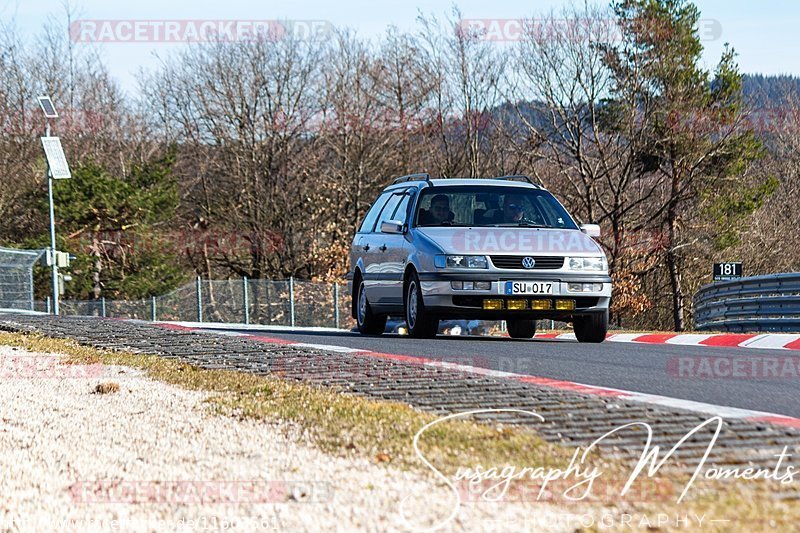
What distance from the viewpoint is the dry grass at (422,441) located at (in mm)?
4035

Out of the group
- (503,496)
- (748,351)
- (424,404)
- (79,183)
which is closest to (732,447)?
(503,496)

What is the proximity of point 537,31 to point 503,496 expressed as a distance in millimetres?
41200

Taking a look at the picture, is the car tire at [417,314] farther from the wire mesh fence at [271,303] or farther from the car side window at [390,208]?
the wire mesh fence at [271,303]

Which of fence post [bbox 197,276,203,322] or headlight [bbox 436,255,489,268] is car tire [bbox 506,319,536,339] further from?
fence post [bbox 197,276,203,322]

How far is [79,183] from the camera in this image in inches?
2045

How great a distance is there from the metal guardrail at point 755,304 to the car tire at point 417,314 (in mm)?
8046

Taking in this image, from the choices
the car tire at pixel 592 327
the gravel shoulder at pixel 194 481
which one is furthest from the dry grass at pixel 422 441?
the car tire at pixel 592 327

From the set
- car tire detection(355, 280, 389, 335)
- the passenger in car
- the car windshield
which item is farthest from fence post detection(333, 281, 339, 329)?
the passenger in car

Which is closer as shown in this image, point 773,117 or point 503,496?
point 503,496

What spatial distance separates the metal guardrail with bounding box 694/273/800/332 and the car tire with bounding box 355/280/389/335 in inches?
294

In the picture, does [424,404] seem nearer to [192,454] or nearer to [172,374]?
[192,454]

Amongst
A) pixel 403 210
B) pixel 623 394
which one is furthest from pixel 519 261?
pixel 623 394

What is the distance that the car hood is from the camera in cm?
1316

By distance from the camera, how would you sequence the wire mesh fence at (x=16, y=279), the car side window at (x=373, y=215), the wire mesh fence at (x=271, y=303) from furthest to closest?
1. the wire mesh fence at (x=271, y=303)
2. the wire mesh fence at (x=16, y=279)
3. the car side window at (x=373, y=215)
